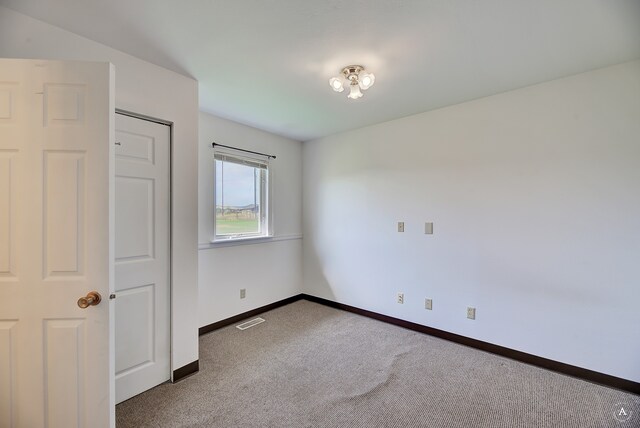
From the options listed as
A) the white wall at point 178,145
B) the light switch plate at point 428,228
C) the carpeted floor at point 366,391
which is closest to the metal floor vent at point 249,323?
the carpeted floor at point 366,391

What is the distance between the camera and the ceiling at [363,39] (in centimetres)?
144

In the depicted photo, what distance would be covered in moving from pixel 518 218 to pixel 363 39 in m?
2.05

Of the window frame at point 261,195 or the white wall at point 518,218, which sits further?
the window frame at point 261,195

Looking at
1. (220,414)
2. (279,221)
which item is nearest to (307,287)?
(279,221)

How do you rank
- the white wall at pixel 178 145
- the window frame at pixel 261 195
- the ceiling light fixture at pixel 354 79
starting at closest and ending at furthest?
the white wall at pixel 178 145, the ceiling light fixture at pixel 354 79, the window frame at pixel 261 195

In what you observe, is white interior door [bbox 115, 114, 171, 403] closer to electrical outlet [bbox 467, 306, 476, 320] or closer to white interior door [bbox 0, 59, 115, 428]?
white interior door [bbox 0, 59, 115, 428]

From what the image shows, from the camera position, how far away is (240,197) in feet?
11.1

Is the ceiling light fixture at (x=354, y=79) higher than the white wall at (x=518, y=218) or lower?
higher

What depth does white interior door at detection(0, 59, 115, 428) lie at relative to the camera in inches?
48.3

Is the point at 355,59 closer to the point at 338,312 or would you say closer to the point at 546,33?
the point at 546,33

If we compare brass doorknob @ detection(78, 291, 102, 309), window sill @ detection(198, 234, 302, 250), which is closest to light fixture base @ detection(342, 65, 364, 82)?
brass doorknob @ detection(78, 291, 102, 309)

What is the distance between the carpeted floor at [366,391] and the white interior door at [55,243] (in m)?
0.64

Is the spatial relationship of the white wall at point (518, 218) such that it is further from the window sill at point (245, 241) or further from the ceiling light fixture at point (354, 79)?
the ceiling light fixture at point (354, 79)

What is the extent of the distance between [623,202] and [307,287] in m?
3.50
